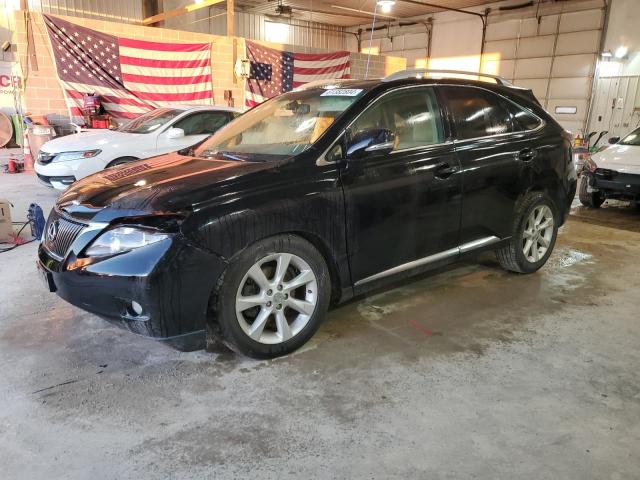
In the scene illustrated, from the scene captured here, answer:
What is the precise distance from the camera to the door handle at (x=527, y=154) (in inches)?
153

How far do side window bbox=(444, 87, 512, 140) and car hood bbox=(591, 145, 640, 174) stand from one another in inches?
156

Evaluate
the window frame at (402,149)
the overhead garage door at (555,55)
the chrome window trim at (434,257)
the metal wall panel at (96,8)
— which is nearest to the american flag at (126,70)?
the metal wall panel at (96,8)

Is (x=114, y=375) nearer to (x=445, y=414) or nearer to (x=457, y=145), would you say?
(x=445, y=414)

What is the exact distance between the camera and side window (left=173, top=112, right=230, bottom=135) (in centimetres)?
765

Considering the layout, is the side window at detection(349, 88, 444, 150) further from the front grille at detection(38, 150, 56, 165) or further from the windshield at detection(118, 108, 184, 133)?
the front grille at detection(38, 150, 56, 165)

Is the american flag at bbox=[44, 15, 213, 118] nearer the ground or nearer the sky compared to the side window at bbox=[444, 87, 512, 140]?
nearer the sky

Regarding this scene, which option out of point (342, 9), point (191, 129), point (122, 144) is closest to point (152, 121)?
point (191, 129)

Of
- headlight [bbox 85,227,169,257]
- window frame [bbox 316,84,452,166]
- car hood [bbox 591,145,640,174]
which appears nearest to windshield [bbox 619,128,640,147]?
car hood [bbox 591,145,640,174]

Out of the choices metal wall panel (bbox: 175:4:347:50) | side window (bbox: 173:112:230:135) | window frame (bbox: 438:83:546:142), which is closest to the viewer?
window frame (bbox: 438:83:546:142)

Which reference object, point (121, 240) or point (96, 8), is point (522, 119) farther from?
point (96, 8)

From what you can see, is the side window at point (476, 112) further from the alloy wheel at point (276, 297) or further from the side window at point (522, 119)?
the alloy wheel at point (276, 297)

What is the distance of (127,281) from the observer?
2379 millimetres

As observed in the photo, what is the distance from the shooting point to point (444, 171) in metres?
3.38

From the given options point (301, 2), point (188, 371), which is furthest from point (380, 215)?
point (301, 2)
